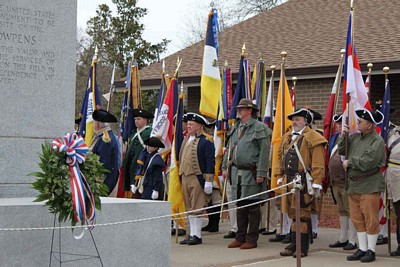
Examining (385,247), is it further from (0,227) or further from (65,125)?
(0,227)

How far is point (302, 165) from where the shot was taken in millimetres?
10719

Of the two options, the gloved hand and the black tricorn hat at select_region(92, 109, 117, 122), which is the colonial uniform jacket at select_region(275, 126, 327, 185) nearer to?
the gloved hand

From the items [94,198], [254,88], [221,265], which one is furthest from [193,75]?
[94,198]

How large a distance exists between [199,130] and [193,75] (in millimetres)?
6690

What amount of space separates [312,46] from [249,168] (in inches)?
288

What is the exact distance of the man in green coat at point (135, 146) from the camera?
13.0 meters

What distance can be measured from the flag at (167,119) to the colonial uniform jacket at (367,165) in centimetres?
379

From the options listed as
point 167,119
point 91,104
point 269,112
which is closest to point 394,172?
point 269,112

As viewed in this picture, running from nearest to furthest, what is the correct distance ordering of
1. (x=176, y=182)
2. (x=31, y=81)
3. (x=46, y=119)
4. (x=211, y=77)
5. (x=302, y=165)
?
(x=31, y=81)
(x=46, y=119)
(x=302, y=165)
(x=176, y=182)
(x=211, y=77)

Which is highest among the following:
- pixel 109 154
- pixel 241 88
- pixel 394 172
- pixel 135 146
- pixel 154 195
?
pixel 241 88

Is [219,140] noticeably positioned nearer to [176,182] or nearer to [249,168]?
[176,182]

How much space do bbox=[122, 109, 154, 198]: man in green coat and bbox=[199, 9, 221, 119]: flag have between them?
3.53ft

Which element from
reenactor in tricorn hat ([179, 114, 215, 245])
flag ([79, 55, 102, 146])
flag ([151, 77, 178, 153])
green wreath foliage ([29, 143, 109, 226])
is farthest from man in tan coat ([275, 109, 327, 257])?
flag ([79, 55, 102, 146])

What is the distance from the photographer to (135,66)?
50.5 ft
